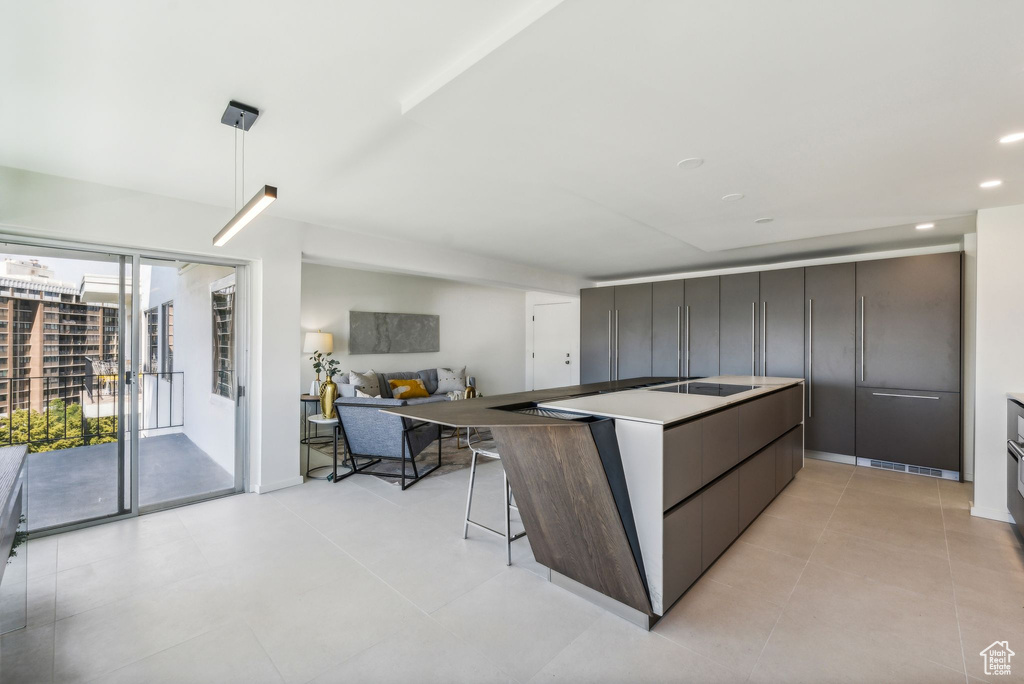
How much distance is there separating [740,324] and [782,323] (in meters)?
0.43

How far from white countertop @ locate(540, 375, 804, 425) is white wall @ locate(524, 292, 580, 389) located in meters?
4.31

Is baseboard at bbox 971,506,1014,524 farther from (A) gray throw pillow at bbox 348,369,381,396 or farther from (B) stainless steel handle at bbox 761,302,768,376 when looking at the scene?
(A) gray throw pillow at bbox 348,369,381,396

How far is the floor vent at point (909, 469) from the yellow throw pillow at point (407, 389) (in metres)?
4.97

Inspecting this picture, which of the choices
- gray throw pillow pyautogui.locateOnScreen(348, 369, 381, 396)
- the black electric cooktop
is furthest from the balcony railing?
the black electric cooktop

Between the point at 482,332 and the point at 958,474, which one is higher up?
the point at 482,332

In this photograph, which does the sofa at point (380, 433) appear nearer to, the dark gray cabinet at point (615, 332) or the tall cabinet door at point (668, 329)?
the dark gray cabinet at point (615, 332)

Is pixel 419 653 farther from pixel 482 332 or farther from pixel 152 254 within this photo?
pixel 482 332

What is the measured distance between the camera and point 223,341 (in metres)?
3.79

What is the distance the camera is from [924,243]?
455 centimetres

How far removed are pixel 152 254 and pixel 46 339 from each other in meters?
0.82

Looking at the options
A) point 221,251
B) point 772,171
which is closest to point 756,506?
point 772,171

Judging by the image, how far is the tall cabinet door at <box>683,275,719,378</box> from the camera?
5480 millimetres

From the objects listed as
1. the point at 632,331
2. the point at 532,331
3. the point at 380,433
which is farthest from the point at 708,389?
the point at 532,331

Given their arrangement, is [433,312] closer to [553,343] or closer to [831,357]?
[553,343]
